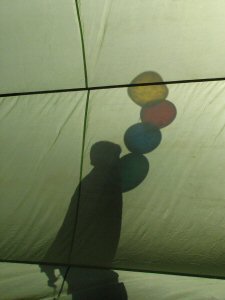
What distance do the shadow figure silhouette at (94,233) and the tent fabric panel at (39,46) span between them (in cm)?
58

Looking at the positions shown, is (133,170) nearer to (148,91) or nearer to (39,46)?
(148,91)

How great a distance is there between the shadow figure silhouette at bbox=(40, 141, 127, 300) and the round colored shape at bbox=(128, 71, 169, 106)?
34 centimetres

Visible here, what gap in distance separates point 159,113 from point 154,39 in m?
0.48

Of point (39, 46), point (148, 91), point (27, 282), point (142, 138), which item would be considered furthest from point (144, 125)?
point (27, 282)

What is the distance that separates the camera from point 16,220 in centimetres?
272

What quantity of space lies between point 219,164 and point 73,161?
0.89 metres

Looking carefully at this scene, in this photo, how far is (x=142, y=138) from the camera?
268 centimetres

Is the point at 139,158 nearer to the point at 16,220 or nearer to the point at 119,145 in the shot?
the point at 119,145

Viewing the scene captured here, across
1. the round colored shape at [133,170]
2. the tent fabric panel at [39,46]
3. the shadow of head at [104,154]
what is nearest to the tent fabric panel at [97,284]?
the round colored shape at [133,170]

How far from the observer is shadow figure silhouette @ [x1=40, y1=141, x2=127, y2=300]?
8.23 ft

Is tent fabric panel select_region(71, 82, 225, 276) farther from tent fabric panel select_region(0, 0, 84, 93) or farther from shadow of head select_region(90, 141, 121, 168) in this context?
tent fabric panel select_region(0, 0, 84, 93)

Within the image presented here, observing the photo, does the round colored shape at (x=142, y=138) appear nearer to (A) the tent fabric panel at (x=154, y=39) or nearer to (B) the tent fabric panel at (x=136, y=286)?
(A) the tent fabric panel at (x=154, y=39)

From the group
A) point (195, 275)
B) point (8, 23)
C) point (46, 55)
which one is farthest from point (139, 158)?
point (8, 23)

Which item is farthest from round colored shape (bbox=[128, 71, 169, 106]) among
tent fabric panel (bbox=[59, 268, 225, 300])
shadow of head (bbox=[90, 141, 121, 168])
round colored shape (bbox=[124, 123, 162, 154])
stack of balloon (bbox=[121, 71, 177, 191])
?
tent fabric panel (bbox=[59, 268, 225, 300])
